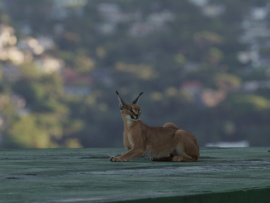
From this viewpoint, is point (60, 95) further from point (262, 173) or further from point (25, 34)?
point (262, 173)

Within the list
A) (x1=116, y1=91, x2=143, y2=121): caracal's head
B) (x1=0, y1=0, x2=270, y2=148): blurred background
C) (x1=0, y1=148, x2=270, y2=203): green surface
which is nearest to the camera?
(x1=0, y1=148, x2=270, y2=203): green surface

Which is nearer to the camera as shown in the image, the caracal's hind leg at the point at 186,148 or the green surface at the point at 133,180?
the green surface at the point at 133,180

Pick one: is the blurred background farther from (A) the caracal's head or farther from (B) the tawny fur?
(A) the caracal's head

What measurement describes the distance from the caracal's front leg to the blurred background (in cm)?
3317

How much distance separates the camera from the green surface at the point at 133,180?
283 inches

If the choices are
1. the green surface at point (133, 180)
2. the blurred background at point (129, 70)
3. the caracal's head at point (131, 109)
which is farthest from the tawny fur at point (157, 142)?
the blurred background at point (129, 70)

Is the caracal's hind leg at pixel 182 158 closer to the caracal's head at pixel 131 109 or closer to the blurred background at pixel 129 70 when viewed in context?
the caracal's head at pixel 131 109

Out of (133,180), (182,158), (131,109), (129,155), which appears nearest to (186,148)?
(182,158)

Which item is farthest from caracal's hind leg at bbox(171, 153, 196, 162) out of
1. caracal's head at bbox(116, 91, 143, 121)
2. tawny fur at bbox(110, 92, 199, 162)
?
caracal's head at bbox(116, 91, 143, 121)

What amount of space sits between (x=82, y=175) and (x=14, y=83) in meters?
40.0

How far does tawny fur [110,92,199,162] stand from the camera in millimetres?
11227

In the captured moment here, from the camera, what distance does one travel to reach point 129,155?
11.2 metres

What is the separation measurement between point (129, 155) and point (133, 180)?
2657mm

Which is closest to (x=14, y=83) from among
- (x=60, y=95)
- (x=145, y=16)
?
(x=60, y=95)
